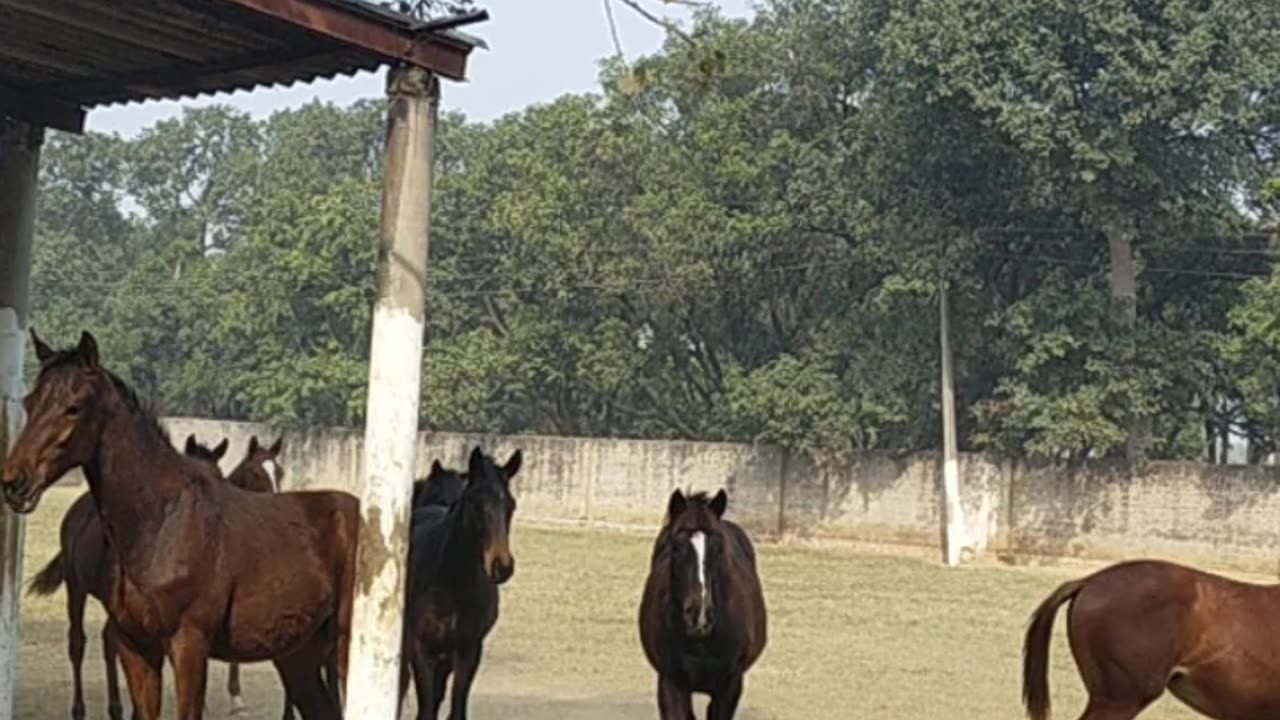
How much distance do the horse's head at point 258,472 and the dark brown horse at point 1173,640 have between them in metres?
5.21

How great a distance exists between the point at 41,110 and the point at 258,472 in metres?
3.57

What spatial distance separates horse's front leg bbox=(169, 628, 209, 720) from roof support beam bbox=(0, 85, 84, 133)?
279cm

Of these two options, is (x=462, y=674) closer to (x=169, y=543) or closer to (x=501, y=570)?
(x=501, y=570)

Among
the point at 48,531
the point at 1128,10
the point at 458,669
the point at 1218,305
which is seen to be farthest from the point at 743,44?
the point at 458,669

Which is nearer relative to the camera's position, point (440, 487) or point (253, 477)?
point (440, 487)

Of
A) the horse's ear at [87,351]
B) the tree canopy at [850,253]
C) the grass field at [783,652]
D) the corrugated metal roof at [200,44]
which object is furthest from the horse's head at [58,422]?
the tree canopy at [850,253]

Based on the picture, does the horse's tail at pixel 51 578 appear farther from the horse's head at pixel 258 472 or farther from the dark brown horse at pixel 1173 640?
the dark brown horse at pixel 1173 640

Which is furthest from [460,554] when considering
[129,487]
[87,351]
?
[87,351]

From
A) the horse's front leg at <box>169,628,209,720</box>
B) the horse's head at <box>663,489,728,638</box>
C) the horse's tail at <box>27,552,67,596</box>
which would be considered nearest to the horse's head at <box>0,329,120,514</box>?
the horse's front leg at <box>169,628,209,720</box>

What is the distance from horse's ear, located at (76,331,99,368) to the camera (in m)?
5.45

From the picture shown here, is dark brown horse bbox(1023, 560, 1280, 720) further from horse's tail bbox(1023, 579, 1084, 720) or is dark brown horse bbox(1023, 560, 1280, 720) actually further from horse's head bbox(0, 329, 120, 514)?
horse's head bbox(0, 329, 120, 514)

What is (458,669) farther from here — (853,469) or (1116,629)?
(853,469)

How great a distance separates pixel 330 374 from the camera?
36594mm

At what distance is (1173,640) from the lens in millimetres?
7066
